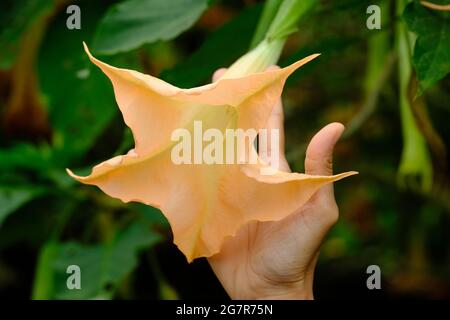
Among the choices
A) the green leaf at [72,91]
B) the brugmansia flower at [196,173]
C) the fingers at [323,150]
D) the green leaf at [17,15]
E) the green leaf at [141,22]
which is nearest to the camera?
the brugmansia flower at [196,173]

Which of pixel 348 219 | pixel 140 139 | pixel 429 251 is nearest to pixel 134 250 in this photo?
pixel 140 139

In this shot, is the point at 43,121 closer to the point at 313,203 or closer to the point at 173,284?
the point at 173,284

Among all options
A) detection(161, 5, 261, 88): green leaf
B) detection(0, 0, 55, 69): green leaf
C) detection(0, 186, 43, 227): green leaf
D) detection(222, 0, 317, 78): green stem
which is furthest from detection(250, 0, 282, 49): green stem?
detection(0, 186, 43, 227): green leaf

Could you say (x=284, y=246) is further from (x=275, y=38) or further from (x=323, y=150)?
(x=275, y=38)

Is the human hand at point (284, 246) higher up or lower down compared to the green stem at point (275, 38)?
lower down

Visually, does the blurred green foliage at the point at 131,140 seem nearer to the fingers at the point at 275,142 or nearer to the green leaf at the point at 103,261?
the green leaf at the point at 103,261

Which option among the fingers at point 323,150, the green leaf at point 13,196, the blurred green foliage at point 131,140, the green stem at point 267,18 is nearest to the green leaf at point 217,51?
the blurred green foliage at point 131,140

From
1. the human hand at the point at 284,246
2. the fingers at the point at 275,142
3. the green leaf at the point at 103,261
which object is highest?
the fingers at the point at 275,142

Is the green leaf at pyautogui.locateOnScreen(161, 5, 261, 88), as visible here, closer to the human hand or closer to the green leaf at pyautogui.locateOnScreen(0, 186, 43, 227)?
the human hand

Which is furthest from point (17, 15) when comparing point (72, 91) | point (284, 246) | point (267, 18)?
point (284, 246)
